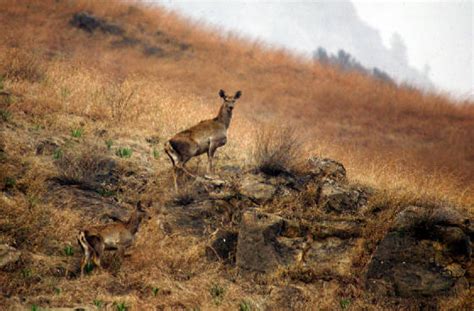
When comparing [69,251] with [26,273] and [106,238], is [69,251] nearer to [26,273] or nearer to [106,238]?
[26,273]

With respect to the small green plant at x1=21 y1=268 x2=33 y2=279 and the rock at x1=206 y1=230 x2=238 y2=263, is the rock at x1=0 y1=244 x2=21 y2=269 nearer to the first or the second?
the small green plant at x1=21 y1=268 x2=33 y2=279

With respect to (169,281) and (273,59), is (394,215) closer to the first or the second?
(169,281)

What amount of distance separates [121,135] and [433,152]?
14108 millimetres

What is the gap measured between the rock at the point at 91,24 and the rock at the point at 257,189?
65.8 ft

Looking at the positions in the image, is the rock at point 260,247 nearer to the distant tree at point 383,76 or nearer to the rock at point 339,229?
the rock at point 339,229

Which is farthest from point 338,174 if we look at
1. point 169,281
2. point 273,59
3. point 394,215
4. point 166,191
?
point 273,59

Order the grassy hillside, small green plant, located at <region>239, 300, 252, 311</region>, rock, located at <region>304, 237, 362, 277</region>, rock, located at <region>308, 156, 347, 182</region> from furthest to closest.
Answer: rock, located at <region>308, 156, 347, 182</region> → rock, located at <region>304, 237, 362, 277</region> → the grassy hillside → small green plant, located at <region>239, 300, 252, 311</region>

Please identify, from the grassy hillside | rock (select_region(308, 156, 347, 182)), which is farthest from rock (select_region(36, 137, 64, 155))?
rock (select_region(308, 156, 347, 182))

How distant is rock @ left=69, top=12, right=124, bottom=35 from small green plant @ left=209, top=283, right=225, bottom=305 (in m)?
22.7

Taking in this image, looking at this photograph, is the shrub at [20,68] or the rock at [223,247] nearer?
the rock at [223,247]

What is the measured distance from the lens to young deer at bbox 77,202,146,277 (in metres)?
8.82

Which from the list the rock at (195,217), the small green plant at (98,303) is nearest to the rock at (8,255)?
the small green plant at (98,303)

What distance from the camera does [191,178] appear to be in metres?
12.3

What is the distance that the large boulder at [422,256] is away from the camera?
9.69 metres
